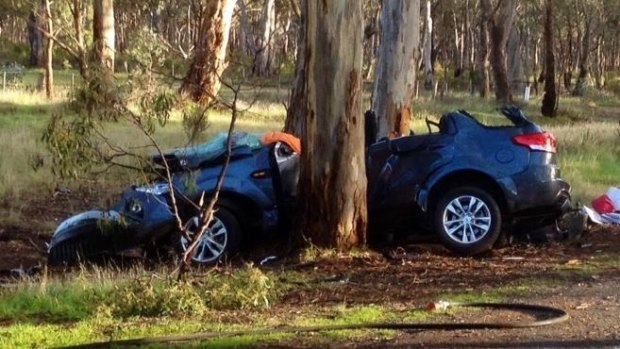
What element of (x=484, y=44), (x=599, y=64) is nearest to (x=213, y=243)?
(x=484, y=44)

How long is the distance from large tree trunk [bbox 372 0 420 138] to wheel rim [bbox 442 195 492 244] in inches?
253

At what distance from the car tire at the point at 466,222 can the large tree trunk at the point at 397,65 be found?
642 centimetres

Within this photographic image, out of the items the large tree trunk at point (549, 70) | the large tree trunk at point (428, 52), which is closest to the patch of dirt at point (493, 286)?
the large tree trunk at point (549, 70)

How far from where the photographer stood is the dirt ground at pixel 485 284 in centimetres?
691

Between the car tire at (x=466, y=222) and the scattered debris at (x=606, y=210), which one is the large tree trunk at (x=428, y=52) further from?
the car tire at (x=466, y=222)

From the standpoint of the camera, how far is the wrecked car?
10656 mm

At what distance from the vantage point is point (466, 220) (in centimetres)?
1066

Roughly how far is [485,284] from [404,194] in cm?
218

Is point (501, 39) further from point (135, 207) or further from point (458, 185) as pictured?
point (135, 207)

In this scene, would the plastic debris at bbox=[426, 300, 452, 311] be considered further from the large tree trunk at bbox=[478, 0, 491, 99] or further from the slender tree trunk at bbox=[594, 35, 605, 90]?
the slender tree trunk at bbox=[594, 35, 605, 90]

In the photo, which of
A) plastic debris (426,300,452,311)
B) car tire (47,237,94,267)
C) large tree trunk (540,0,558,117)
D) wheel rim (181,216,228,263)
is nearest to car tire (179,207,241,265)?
wheel rim (181,216,228,263)

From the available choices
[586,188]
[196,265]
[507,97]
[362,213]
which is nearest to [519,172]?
[362,213]

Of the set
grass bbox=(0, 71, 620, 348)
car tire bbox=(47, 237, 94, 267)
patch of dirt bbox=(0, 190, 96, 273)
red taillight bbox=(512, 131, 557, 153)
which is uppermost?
red taillight bbox=(512, 131, 557, 153)

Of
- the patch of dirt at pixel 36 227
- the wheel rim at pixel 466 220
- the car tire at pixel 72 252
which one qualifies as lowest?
the patch of dirt at pixel 36 227
